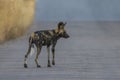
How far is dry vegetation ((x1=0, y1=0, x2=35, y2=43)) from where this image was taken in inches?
981

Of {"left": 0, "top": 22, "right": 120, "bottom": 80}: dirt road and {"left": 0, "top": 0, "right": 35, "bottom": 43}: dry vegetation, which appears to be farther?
{"left": 0, "top": 0, "right": 35, "bottom": 43}: dry vegetation

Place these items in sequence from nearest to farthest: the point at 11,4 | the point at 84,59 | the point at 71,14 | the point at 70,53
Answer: the point at 84,59, the point at 70,53, the point at 11,4, the point at 71,14

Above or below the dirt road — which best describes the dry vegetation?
above

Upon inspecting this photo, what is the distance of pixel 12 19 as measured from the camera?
26.8 m

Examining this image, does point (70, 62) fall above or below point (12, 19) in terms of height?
below

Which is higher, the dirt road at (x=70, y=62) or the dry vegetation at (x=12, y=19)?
the dry vegetation at (x=12, y=19)

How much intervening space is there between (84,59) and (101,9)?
112 ft

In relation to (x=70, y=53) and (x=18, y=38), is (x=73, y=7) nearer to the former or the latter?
(x=18, y=38)

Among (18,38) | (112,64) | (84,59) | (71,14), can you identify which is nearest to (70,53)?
(84,59)

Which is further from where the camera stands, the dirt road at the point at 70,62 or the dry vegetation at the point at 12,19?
the dry vegetation at the point at 12,19

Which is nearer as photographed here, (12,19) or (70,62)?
(70,62)

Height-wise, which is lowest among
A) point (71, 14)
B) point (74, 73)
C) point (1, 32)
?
point (74, 73)

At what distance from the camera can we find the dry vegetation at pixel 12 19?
24.9m

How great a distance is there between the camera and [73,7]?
5119 cm
